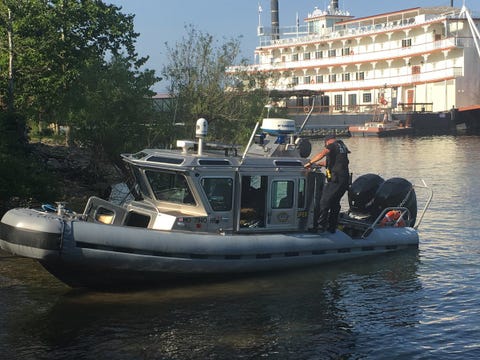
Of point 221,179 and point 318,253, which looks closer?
point 221,179

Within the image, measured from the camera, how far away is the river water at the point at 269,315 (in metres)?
8.45

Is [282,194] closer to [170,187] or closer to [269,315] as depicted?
[170,187]

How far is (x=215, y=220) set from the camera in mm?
11203

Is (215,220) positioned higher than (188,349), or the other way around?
(215,220)

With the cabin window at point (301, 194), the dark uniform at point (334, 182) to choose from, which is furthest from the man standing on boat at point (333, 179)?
the cabin window at point (301, 194)

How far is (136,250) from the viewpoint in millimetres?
10203

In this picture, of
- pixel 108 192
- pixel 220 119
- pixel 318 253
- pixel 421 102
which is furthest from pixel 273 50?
pixel 318 253

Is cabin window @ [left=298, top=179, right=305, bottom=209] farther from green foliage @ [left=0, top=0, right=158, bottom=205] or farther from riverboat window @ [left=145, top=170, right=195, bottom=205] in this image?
green foliage @ [left=0, top=0, right=158, bottom=205]

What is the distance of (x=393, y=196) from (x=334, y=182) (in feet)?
10.4

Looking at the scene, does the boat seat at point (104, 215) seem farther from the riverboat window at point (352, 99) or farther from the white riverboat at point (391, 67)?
the riverboat window at point (352, 99)

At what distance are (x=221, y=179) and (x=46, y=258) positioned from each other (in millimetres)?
3250

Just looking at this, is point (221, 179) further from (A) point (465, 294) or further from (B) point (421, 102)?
(B) point (421, 102)

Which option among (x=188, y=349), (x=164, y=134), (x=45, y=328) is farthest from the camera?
(x=164, y=134)

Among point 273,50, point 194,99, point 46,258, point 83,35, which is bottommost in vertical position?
point 46,258
